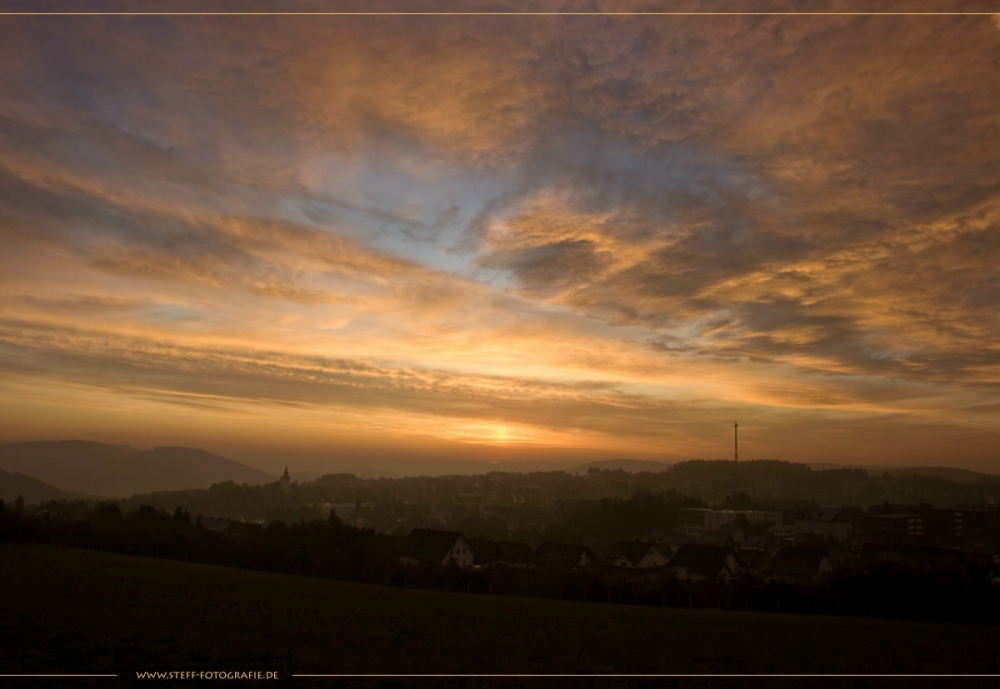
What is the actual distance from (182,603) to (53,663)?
10640mm

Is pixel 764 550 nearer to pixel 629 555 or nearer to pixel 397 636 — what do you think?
pixel 629 555

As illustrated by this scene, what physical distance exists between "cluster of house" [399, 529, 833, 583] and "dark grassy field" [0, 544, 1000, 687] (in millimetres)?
28308

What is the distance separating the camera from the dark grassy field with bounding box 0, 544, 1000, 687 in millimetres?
16281

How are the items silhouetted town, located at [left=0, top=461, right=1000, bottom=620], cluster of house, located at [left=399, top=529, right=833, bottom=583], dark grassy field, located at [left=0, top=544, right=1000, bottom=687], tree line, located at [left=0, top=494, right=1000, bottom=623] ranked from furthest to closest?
cluster of house, located at [left=399, top=529, right=833, bottom=583], silhouetted town, located at [left=0, top=461, right=1000, bottom=620], tree line, located at [left=0, top=494, right=1000, bottom=623], dark grassy field, located at [left=0, top=544, right=1000, bottom=687]

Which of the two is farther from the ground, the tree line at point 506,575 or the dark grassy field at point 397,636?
the dark grassy field at point 397,636

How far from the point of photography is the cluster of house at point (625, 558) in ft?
199

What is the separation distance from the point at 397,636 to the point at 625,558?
5930 centimetres

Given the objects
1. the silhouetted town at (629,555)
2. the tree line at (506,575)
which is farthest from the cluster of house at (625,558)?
the tree line at (506,575)

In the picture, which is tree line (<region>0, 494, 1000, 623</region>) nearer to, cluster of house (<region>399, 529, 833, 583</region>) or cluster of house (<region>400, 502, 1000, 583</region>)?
cluster of house (<region>400, 502, 1000, 583</region>)

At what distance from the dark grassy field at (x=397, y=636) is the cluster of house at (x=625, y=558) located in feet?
92.9

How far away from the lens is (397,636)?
20.6 metres

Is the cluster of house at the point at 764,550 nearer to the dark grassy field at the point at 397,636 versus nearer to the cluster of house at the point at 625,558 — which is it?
the cluster of house at the point at 625,558

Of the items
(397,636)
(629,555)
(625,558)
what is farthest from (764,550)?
(397,636)

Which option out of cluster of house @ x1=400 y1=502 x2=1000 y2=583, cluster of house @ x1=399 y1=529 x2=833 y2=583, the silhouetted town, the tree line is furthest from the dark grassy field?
cluster of house @ x1=399 y1=529 x2=833 y2=583
